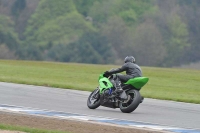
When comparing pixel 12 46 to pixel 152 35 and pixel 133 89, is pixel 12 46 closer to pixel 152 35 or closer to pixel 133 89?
pixel 152 35

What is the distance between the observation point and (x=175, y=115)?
52.6ft

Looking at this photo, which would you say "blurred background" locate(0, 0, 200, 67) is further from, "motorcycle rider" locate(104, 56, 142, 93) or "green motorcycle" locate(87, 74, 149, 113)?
"motorcycle rider" locate(104, 56, 142, 93)

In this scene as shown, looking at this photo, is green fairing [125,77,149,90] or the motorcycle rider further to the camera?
the motorcycle rider

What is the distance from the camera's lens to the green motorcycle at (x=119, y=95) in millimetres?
15738

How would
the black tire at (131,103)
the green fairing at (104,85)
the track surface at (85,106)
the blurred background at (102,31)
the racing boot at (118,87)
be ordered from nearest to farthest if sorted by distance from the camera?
the track surface at (85,106) → the black tire at (131,103) → the racing boot at (118,87) → the green fairing at (104,85) → the blurred background at (102,31)

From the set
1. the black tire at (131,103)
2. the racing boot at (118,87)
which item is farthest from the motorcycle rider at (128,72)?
the black tire at (131,103)

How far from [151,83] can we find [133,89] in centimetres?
1438

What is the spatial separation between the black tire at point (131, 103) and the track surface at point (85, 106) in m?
0.14

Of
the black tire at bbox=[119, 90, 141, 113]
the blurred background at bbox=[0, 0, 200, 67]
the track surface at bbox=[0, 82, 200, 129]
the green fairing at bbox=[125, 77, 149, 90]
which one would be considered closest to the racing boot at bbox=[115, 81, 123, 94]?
the black tire at bbox=[119, 90, 141, 113]

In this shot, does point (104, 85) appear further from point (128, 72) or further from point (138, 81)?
point (138, 81)

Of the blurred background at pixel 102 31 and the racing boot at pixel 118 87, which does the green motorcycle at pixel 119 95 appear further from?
the blurred background at pixel 102 31

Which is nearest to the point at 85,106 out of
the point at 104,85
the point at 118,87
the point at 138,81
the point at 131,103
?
the point at 104,85

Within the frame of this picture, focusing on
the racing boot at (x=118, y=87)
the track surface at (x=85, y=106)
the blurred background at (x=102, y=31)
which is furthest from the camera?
the blurred background at (x=102, y=31)

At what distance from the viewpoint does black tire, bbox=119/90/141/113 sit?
51.2 feet
